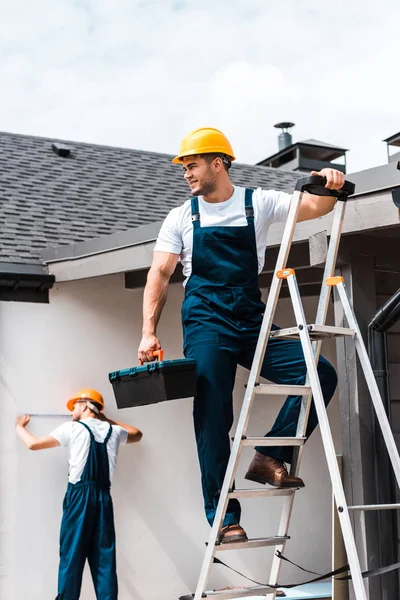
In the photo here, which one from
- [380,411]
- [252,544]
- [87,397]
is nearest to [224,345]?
[380,411]

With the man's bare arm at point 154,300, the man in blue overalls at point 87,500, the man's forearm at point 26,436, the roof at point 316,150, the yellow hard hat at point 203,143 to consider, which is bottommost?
the man in blue overalls at point 87,500

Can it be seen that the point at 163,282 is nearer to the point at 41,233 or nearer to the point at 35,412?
the point at 35,412

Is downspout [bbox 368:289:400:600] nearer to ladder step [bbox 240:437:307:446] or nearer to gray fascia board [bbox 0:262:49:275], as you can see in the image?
ladder step [bbox 240:437:307:446]

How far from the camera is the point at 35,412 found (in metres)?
7.22

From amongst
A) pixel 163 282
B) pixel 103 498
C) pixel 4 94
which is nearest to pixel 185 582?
pixel 103 498

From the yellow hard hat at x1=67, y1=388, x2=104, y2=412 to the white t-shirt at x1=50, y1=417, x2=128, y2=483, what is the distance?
0.61ft

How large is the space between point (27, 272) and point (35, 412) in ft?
3.75

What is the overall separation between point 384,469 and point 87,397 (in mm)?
2829

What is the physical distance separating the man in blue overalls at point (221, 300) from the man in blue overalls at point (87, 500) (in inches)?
116

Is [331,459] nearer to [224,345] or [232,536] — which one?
[232,536]

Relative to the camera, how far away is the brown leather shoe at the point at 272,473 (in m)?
3.93

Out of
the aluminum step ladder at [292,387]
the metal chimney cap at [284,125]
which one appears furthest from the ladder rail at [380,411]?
the metal chimney cap at [284,125]

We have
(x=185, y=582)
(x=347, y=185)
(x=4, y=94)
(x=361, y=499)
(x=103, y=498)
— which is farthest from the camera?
(x=4, y=94)

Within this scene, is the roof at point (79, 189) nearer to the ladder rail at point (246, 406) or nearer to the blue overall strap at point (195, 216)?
the blue overall strap at point (195, 216)
